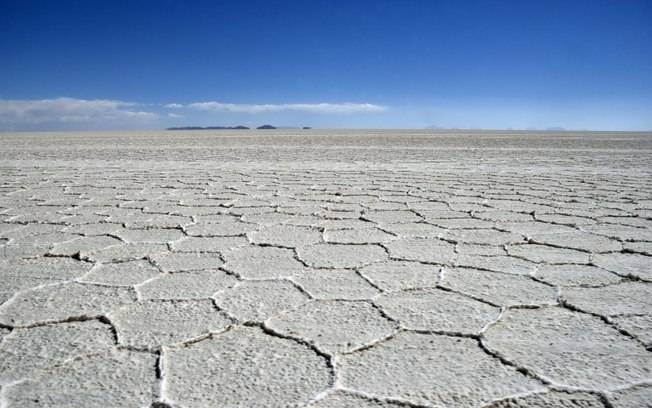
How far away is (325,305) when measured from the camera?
134cm

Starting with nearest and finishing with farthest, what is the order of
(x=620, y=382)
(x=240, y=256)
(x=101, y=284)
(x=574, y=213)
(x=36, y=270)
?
1. (x=620, y=382)
2. (x=101, y=284)
3. (x=36, y=270)
4. (x=240, y=256)
5. (x=574, y=213)

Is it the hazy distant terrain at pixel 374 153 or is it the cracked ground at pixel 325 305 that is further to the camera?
the hazy distant terrain at pixel 374 153

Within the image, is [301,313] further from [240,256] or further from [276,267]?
[240,256]

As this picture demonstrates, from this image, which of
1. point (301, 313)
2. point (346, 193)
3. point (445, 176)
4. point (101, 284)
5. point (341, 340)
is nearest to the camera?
point (341, 340)

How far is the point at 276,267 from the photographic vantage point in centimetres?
168

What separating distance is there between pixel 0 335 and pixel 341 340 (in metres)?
0.83

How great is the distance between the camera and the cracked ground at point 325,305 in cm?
94

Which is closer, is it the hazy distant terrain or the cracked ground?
the cracked ground

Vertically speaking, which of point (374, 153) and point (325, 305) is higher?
point (374, 153)

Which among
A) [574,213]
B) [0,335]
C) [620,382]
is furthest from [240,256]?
[574,213]

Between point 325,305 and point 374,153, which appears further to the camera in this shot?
point 374,153

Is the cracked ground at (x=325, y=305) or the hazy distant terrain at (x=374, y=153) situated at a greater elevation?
the hazy distant terrain at (x=374, y=153)

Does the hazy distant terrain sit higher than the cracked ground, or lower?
higher

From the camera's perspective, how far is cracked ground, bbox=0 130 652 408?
3.09 feet
